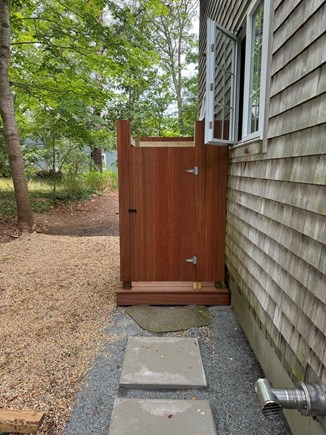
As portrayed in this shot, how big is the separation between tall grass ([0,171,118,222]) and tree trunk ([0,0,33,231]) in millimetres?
865

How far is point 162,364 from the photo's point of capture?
214cm

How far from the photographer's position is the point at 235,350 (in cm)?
238

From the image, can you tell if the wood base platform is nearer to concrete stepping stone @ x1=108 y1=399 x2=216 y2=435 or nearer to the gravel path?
the gravel path

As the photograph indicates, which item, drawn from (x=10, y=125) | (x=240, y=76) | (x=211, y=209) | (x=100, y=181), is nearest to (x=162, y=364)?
(x=211, y=209)

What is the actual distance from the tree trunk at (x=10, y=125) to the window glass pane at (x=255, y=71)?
4.82m

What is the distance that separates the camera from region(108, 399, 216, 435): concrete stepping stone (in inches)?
61.7

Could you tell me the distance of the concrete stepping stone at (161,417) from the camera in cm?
157

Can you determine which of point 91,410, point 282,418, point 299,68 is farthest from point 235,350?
point 299,68

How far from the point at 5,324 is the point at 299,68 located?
308 centimetres

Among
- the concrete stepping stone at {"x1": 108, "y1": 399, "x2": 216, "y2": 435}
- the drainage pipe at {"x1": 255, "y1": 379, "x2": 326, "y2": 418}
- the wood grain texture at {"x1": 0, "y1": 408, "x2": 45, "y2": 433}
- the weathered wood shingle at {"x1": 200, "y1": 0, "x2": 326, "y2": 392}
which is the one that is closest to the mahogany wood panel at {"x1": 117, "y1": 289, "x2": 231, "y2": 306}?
the weathered wood shingle at {"x1": 200, "y1": 0, "x2": 326, "y2": 392}

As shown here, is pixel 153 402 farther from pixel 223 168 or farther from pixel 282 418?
pixel 223 168

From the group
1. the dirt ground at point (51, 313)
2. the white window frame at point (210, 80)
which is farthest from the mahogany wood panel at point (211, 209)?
the dirt ground at point (51, 313)

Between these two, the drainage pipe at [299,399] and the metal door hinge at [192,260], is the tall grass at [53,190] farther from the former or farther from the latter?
the drainage pipe at [299,399]

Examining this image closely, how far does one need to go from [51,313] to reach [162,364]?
1395 millimetres
